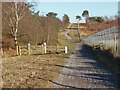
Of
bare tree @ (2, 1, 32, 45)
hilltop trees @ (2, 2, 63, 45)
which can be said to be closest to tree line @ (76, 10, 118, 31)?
hilltop trees @ (2, 2, 63, 45)

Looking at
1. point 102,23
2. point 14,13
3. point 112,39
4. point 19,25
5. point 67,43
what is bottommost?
point 67,43

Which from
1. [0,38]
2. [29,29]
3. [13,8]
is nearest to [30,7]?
[13,8]

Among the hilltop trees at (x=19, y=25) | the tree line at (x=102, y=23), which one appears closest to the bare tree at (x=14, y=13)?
the hilltop trees at (x=19, y=25)

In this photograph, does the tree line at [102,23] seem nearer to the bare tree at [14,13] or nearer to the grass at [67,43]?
the grass at [67,43]

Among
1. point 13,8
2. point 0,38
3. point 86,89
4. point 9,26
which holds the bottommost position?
point 86,89

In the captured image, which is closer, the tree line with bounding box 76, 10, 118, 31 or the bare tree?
the bare tree

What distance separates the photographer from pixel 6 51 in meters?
24.7

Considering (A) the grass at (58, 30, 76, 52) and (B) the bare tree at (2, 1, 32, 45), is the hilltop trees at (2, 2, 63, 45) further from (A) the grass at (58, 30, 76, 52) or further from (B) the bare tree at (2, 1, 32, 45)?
(A) the grass at (58, 30, 76, 52)

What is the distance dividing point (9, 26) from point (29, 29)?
26.2ft

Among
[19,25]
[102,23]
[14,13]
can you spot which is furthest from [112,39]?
[102,23]

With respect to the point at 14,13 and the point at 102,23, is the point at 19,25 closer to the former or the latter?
the point at 14,13

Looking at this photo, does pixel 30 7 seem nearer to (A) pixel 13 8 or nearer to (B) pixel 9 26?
(A) pixel 13 8

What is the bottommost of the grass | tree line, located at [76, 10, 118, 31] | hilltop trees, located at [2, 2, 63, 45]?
the grass

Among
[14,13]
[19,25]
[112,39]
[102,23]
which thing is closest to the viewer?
[112,39]
